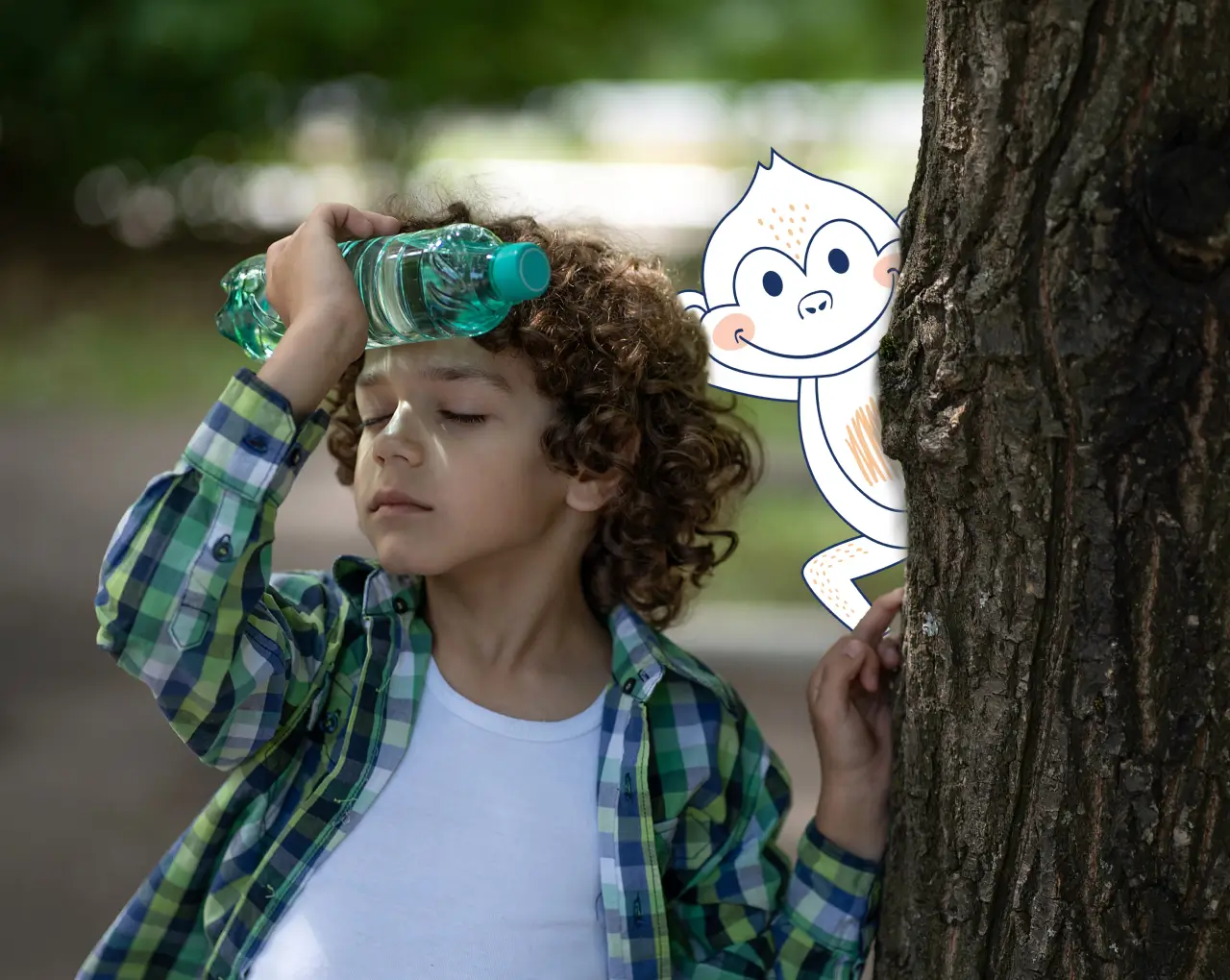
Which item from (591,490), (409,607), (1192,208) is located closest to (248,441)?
(409,607)

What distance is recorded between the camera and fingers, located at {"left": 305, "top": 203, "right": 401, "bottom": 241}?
174cm

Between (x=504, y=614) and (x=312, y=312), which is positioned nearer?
(x=312, y=312)

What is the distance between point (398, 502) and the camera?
181 centimetres

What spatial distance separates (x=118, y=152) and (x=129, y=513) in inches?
376

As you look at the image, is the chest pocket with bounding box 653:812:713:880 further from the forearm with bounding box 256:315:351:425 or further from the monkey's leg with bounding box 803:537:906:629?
the forearm with bounding box 256:315:351:425

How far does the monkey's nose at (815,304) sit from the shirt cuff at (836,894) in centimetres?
65

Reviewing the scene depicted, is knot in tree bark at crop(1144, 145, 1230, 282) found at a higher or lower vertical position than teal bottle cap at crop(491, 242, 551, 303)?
higher

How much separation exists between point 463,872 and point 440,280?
72cm

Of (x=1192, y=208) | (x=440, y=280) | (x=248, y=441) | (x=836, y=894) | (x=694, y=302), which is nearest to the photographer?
(x=1192, y=208)

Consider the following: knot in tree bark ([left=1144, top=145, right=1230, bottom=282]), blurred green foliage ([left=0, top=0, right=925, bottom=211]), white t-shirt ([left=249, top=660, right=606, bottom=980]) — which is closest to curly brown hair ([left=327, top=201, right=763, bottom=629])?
white t-shirt ([left=249, top=660, right=606, bottom=980])

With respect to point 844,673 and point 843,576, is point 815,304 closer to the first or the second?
point 843,576

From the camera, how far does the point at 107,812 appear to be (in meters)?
4.18

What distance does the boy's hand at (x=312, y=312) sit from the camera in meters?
1.62

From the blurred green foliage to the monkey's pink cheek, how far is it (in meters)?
6.54
